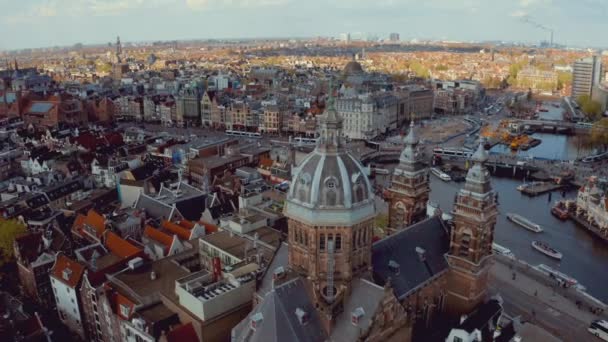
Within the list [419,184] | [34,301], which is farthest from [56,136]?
[419,184]

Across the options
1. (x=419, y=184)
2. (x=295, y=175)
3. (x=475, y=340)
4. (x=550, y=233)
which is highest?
(x=295, y=175)

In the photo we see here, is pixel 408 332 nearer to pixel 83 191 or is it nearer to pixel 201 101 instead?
pixel 83 191

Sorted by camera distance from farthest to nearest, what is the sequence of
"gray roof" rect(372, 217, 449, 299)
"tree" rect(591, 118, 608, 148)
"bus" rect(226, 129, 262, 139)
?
"bus" rect(226, 129, 262, 139)
"tree" rect(591, 118, 608, 148)
"gray roof" rect(372, 217, 449, 299)

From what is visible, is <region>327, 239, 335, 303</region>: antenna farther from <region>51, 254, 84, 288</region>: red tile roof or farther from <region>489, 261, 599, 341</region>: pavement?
<region>51, 254, 84, 288</region>: red tile roof

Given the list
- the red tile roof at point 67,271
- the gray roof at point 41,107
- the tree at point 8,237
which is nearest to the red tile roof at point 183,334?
the red tile roof at point 67,271

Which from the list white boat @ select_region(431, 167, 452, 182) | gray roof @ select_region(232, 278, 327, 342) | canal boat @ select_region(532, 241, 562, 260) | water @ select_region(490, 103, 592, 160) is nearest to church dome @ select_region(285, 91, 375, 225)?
gray roof @ select_region(232, 278, 327, 342)

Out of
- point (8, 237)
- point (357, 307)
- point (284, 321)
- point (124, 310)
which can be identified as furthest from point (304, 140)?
point (284, 321)

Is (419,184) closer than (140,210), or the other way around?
(419,184)

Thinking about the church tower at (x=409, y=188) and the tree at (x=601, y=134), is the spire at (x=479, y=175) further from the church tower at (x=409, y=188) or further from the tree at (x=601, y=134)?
the tree at (x=601, y=134)
